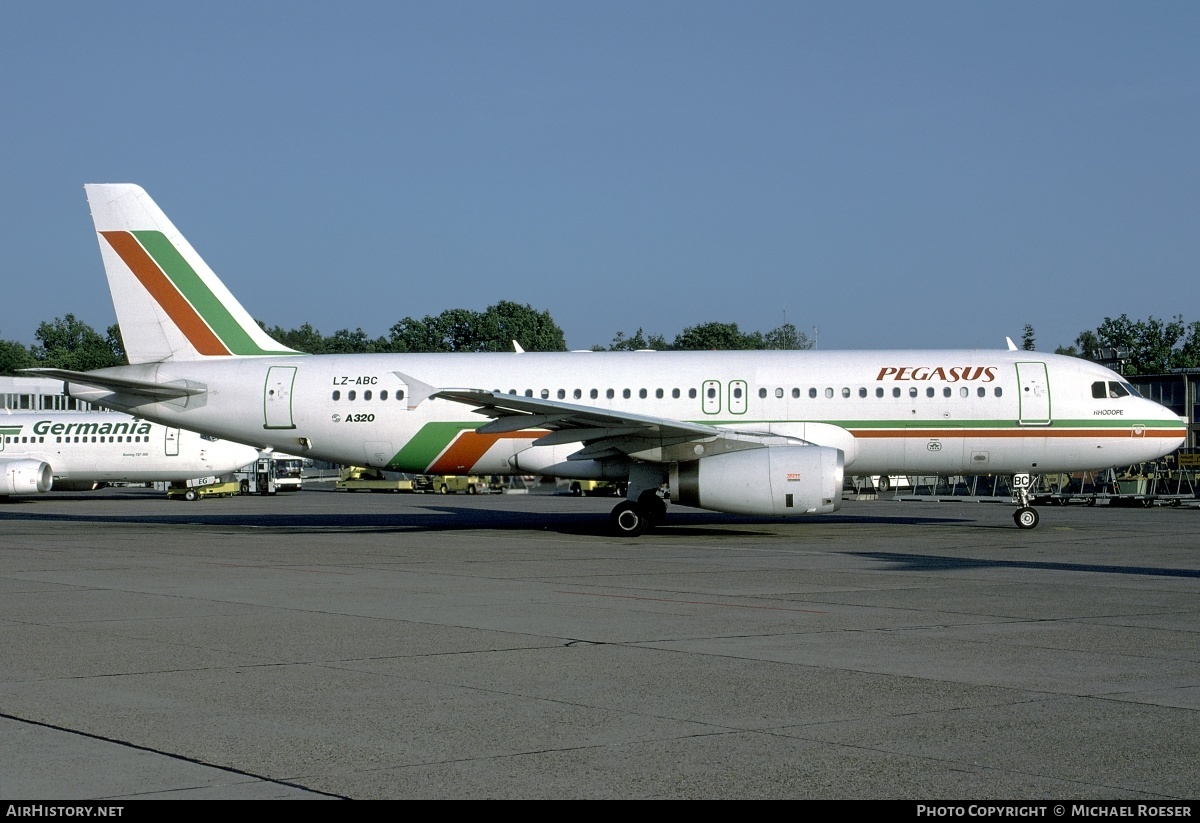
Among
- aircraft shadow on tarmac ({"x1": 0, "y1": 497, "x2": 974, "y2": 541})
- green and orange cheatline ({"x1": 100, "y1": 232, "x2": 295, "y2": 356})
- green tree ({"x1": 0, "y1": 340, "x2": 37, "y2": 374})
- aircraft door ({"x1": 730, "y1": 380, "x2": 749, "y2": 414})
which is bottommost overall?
aircraft shadow on tarmac ({"x1": 0, "y1": 497, "x2": 974, "y2": 541})

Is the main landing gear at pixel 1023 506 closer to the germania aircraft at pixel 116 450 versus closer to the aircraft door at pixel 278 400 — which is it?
the aircraft door at pixel 278 400

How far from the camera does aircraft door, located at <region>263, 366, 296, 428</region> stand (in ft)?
84.6

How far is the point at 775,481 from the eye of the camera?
21.7 m

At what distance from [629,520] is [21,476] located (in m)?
32.5

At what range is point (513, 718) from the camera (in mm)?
7008

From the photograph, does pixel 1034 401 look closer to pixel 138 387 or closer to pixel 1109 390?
pixel 1109 390

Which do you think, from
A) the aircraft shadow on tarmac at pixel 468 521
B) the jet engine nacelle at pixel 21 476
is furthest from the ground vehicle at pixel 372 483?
the aircraft shadow on tarmac at pixel 468 521

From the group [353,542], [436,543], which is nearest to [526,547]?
[436,543]

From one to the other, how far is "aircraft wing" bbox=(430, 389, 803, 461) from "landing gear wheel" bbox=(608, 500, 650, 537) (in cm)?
107

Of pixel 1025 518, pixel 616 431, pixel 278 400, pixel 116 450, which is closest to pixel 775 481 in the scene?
pixel 616 431

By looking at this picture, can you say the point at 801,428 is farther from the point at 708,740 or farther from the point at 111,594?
the point at 708,740

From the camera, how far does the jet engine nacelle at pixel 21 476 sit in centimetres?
4700

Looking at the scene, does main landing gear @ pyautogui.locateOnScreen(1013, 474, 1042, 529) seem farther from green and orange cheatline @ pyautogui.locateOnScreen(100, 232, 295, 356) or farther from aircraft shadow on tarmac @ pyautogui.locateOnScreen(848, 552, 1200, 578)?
green and orange cheatline @ pyautogui.locateOnScreen(100, 232, 295, 356)

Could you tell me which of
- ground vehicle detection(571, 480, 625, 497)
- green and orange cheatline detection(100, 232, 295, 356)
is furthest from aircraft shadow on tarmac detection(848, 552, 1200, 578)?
ground vehicle detection(571, 480, 625, 497)
